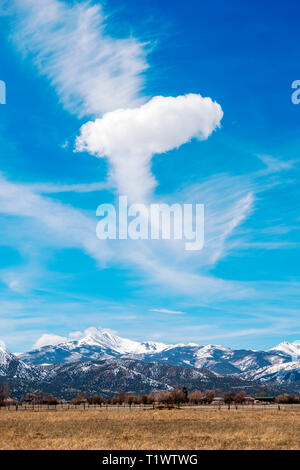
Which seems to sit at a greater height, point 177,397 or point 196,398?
point 177,397

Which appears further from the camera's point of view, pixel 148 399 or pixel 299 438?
pixel 148 399

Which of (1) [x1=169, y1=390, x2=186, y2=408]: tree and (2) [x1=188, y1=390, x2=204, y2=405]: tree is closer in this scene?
(1) [x1=169, y1=390, x2=186, y2=408]: tree

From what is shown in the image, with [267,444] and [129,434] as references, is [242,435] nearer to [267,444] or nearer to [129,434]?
[267,444]

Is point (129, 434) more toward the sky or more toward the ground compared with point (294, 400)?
more toward the sky

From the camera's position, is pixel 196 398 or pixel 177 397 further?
pixel 196 398

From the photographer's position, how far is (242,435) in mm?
32031

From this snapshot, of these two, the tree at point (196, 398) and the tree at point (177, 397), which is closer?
the tree at point (177, 397)

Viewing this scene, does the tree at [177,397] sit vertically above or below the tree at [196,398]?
above

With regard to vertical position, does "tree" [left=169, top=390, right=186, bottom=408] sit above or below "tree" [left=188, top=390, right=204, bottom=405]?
above
